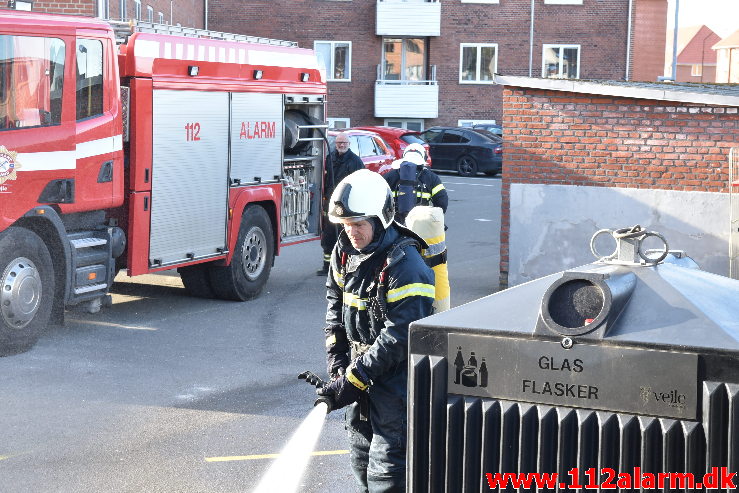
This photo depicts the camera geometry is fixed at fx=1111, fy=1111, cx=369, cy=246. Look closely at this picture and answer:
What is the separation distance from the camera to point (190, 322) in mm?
11523

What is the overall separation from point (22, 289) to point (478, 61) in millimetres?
36779

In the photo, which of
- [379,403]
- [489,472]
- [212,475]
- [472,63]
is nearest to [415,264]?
[379,403]

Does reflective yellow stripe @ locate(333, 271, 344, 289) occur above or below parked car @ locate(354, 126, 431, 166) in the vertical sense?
below

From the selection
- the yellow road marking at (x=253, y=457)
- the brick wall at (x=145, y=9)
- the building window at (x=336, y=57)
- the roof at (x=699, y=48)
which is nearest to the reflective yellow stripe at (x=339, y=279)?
the yellow road marking at (x=253, y=457)

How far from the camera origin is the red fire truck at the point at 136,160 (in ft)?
31.9

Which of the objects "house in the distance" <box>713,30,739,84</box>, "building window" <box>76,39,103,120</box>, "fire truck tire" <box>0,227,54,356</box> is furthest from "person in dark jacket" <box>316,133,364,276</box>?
"house in the distance" <box>713,30,739,84</box>

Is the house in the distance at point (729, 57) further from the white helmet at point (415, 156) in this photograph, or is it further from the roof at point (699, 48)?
the white helmet at point (415, 156)

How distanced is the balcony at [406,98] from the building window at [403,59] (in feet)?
2.29

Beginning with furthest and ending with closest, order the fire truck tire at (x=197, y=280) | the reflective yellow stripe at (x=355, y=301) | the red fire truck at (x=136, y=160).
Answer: the fire truck tire at (x=197, y=280), the red fire truck at (x=136, y=160), the reflective yellow stripe at (x=355, y=301)

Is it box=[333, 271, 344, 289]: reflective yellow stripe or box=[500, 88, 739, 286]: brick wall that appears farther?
box=[500, 88, 739, 286]: brick wall

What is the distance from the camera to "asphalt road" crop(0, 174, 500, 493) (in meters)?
6.76

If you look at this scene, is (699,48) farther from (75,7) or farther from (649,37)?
(75,7)

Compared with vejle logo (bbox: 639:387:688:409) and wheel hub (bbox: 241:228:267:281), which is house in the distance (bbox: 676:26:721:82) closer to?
wheel hub (bbox: 241:228:267:281)

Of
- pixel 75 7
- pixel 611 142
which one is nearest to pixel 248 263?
pixel 611 142
